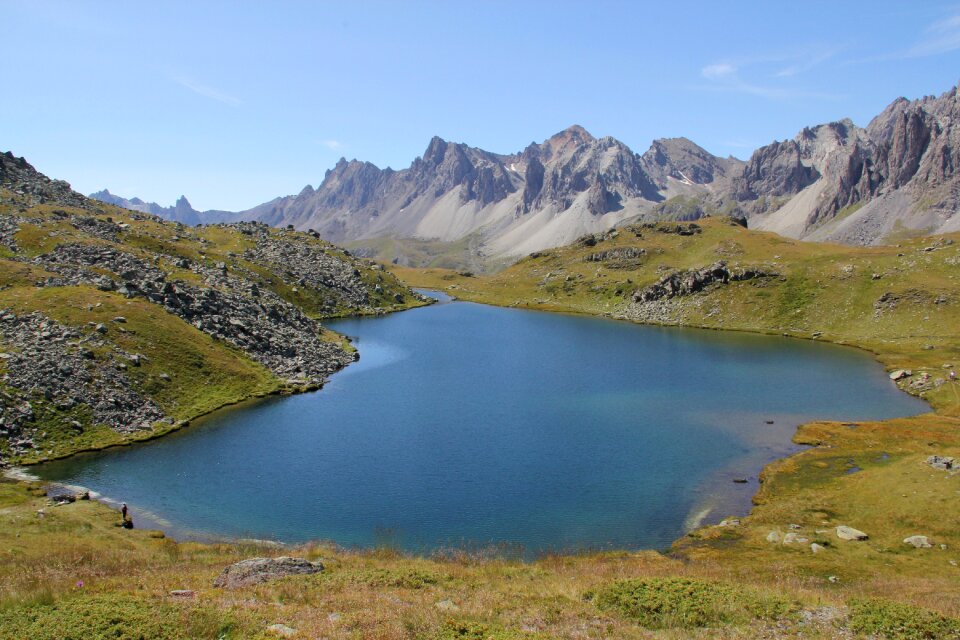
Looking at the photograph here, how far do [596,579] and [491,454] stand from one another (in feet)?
108

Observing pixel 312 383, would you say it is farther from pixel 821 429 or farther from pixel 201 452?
pixel 821 429

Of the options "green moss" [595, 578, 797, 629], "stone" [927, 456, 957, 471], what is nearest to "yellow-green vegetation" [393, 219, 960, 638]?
"stone" [927, 456, 957, 471]

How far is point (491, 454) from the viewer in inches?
2665

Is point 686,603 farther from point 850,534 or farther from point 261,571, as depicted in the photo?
point 850,534

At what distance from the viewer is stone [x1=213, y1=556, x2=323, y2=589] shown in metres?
31.0

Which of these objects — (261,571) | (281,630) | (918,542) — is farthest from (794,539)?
(281,630)

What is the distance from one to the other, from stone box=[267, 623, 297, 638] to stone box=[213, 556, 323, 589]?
8865mm

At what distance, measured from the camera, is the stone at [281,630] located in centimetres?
2173

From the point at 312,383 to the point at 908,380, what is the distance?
104 m

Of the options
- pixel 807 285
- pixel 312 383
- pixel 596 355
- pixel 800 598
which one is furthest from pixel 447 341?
pixel 800 598

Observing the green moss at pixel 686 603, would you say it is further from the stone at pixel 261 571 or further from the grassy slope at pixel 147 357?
the grassy slope at pixel 147 357

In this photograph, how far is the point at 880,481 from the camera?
5881 centimetres

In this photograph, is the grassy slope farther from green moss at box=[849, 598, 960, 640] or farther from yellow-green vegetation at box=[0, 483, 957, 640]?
green moss at box=[849, 598, 960, 640]

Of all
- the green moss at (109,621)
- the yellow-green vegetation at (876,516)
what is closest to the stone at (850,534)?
the yellow-green vegetation at (876,516)
